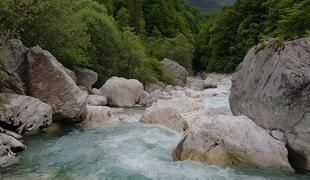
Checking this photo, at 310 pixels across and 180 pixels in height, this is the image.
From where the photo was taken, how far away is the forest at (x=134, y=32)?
25344 mm

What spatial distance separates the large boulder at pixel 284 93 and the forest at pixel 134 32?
4.21 feet

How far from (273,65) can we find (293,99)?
206 cm

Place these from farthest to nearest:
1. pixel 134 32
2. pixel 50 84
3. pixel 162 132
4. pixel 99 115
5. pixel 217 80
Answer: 1. pixel 217 80
2. pixel 134 32
3. pixel 99 115
4. pixel 50 84
5. pixel 162 132

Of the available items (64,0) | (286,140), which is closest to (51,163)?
(286,140)

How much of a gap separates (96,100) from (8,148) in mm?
13492

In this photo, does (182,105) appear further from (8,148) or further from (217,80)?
(217,80)

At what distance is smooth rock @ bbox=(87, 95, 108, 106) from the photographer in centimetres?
2812

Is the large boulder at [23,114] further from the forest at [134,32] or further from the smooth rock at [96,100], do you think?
the smooth rock at [96,100]

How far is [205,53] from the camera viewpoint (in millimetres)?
85188

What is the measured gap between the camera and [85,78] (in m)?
32.2

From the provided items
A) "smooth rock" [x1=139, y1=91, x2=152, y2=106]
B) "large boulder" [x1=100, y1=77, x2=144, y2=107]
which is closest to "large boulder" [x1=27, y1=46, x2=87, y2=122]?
"large boulder" [x1=100, y1=77, x2=144, y2=107]

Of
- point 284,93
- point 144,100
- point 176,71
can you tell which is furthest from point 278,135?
point 176,71

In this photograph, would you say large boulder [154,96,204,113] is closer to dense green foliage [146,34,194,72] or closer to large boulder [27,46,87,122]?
large boulder [27,46,87,122]

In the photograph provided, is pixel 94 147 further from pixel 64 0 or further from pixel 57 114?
pixel 64 0
